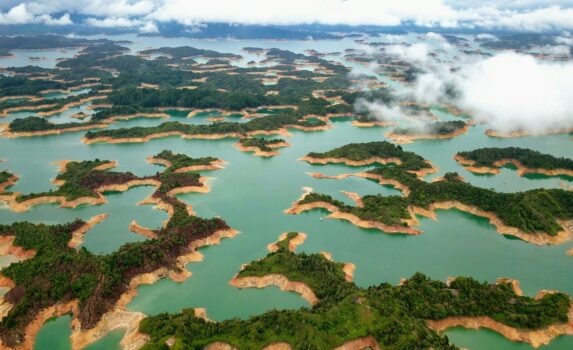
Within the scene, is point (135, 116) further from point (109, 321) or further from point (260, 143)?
point (109, 321)

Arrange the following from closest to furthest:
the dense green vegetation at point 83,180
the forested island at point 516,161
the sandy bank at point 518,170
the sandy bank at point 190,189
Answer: the dense green vegetation at point 83,180
the sandy bank at point 190,189
the sandy bank at point 518,170
the forested island at point 516,161

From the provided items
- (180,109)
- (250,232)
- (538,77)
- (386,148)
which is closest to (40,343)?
(250,232)

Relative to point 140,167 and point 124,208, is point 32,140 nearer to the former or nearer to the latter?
point 140,167

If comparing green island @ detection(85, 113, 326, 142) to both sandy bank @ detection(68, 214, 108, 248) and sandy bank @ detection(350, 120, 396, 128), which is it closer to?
sandy bank @ detection(350, 120, 396, 128)

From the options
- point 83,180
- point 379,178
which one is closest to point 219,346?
point 83,180

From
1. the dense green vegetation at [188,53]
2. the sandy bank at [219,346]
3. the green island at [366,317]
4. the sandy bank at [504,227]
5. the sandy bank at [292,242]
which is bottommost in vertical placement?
the sandy bank at [292,242]

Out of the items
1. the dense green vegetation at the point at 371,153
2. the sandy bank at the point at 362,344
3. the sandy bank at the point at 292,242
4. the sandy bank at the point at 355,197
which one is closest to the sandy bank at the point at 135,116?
the dense green vegetation at the point at 371,153

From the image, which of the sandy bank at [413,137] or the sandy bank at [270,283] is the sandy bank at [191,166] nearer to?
the sandy bank at [270,283]
